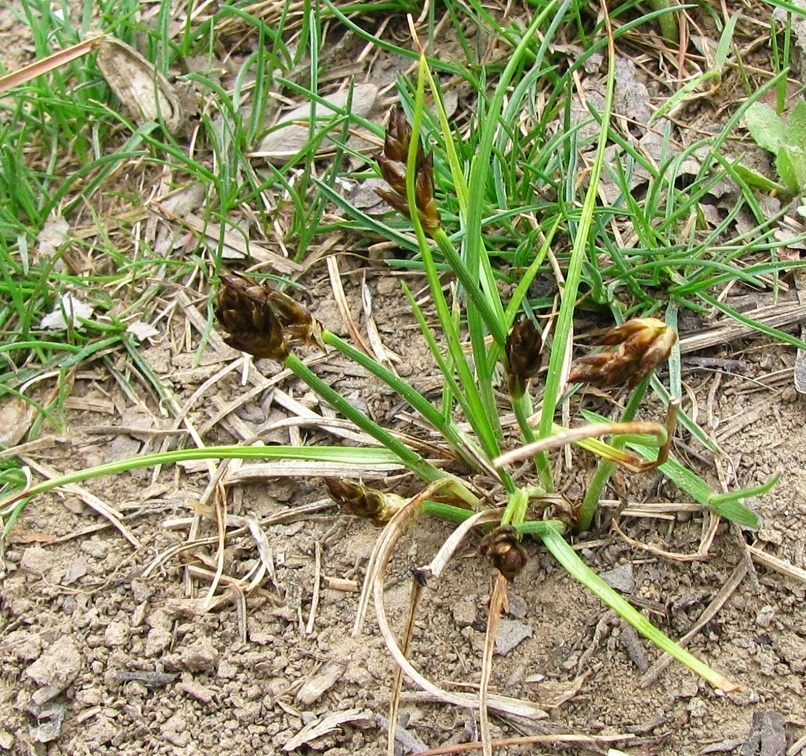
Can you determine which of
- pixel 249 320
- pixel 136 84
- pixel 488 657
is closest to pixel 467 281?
pixel 249 320

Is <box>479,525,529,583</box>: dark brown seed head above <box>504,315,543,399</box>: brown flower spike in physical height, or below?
below

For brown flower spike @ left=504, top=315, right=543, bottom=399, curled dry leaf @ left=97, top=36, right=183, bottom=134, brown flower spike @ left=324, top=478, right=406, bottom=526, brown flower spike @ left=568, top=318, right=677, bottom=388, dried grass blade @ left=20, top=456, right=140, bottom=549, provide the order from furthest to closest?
curled dry leaf @ left=97, top=36, right=183, bottom=134 → dried grass blade @ left=20, top=456, right=140, bottom=549 → brown flower spike @ left=324, top=478, right=406, bottom=526 → brown flower spike @ left=504, top=315, right=543, bottom=399 → brown flower spike @ left=568, top=318, right=677, bottom=388

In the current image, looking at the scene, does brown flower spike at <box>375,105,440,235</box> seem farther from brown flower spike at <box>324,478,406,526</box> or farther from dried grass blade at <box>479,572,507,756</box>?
dried grass blade at <box>479,572,507,756</box>

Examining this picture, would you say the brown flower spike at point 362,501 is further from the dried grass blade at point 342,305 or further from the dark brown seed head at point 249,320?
the dried grass blade at point 342,305

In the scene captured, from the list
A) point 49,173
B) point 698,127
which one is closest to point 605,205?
point 698,127

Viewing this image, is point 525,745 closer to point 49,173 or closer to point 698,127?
point 698,127

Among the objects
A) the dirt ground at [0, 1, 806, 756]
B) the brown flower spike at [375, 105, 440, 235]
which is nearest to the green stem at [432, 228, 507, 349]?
the brown flower spike at [375, 105, 440, 235]
